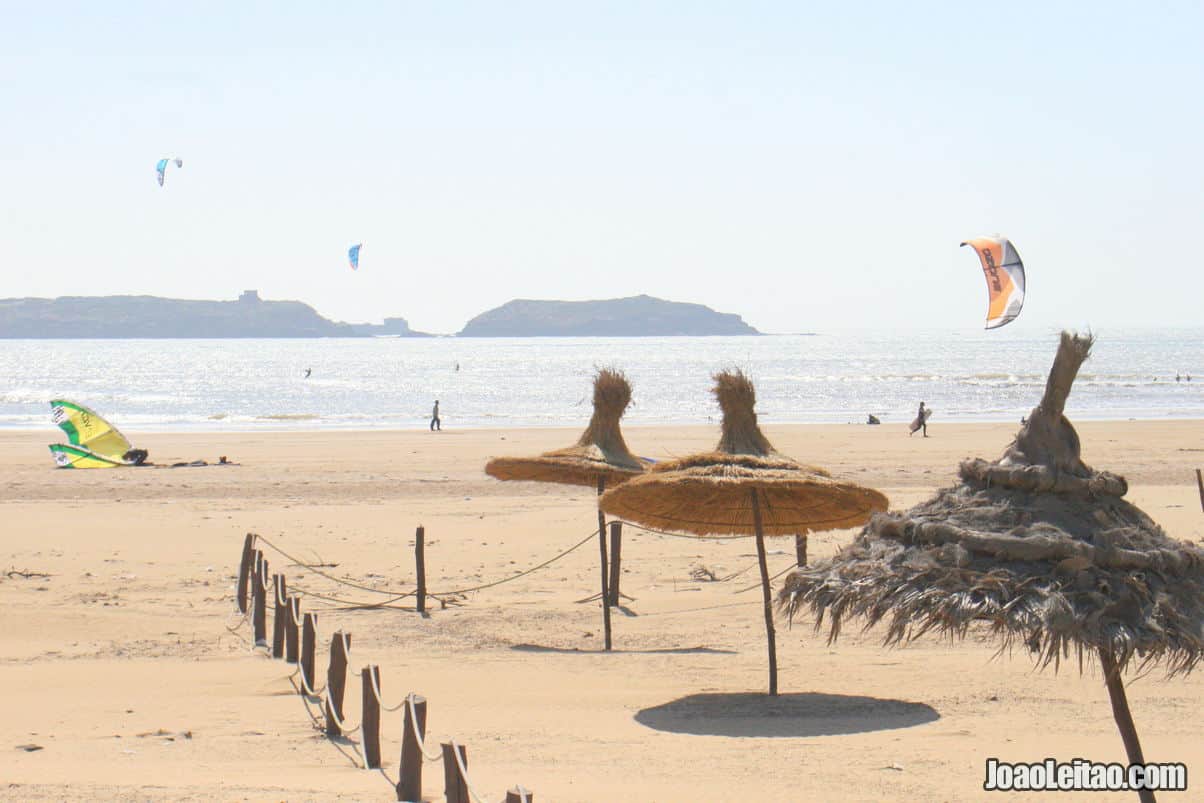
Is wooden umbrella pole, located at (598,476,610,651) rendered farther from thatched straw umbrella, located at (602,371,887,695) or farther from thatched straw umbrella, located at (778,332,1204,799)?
thatched straw umbrella, located at (778,332,1204,799)

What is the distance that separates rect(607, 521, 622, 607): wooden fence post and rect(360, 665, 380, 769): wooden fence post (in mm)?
5905

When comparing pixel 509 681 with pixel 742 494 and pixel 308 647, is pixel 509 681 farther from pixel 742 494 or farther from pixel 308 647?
pixel 742 494

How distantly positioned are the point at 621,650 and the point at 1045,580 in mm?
6543

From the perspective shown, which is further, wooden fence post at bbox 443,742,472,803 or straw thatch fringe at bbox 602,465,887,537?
straw thatch fringe at bbox 602,465,887,537

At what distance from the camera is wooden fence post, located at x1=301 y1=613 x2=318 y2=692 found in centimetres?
963

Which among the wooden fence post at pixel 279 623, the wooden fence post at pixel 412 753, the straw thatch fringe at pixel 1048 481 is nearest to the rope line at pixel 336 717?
the wooden fence post at pixel 412 753

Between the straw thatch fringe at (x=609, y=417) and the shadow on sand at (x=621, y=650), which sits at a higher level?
the straw thatch fringe at (x=609, y=417)

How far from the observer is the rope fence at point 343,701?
5504mm

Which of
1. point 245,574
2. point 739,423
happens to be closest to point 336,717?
point 739,423

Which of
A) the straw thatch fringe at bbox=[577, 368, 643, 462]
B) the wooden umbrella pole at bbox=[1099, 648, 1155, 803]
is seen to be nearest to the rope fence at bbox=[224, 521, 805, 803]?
the straw thatch fringe at bbox=[577, 368, 643, 462]

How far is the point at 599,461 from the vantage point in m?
12.3

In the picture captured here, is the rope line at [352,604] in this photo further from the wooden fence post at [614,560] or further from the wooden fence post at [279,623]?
the wooden fence post at [279,623]

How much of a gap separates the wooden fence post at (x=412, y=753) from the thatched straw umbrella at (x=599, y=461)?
4841mm

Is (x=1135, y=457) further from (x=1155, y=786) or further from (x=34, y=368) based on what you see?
(x=34, y=368)
